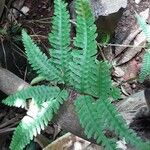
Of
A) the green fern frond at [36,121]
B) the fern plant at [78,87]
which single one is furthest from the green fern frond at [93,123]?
the green fern frond at [36,121]

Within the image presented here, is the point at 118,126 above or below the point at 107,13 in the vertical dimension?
below

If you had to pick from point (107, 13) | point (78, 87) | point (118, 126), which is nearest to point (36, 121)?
point (78, 87)

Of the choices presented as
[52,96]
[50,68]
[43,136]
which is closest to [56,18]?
[50,68]

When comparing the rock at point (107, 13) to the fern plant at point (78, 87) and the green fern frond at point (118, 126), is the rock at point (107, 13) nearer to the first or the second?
the fern plant at point (78, 87)

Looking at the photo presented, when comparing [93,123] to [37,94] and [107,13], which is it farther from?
[107,13]

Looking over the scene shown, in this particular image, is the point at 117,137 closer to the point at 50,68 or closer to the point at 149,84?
the point at 50,68
